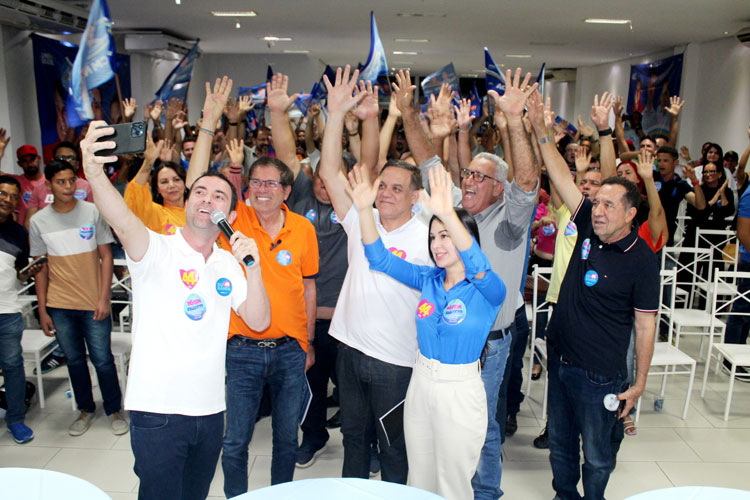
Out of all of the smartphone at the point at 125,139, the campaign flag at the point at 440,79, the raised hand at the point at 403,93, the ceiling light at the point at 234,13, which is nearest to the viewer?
the smartphone at the point at 125,139

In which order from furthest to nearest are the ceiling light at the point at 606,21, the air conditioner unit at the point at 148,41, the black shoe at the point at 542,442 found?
the air conditioner unit at the point at 148,41 < the ceiling light at the point at 606,21 < the black shoe at the point at 542,442

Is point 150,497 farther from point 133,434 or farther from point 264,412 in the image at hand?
point 264,412

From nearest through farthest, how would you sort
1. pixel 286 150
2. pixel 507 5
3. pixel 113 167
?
1. pixel 286 150
2. pixel 113 167
3. pixel 507 5

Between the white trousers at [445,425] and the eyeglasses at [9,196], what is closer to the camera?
the white trousers at [445,425]

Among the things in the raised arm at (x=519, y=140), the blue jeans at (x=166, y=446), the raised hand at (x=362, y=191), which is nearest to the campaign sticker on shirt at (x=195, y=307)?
the blue jeans at (x=166, y=446)

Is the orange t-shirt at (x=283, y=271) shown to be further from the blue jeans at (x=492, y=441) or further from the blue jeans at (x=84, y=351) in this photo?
the blue jeans at (x=84, y=351)

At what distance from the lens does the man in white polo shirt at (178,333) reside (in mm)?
1845

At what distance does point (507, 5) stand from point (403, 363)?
644 centimetres

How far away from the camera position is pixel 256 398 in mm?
2439

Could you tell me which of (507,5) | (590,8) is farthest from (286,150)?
(590,8)

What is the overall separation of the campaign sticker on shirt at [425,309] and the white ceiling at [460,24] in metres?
6.06

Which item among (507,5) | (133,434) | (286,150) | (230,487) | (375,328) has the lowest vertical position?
(230,487)

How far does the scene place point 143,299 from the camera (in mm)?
1855

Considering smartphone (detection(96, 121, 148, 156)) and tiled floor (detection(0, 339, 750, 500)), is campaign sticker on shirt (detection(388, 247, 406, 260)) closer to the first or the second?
smartphone (detection(96, 121, 148, 156))
